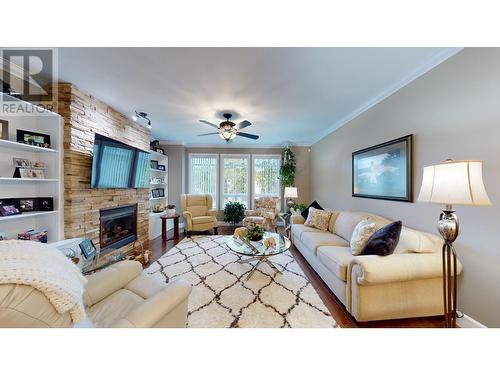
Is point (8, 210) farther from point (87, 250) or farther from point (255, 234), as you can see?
point (255, 234)

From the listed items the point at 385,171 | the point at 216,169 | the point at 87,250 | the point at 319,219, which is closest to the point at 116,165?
the point at 87,250

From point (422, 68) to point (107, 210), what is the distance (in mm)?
4648

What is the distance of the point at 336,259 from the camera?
1.97 metres

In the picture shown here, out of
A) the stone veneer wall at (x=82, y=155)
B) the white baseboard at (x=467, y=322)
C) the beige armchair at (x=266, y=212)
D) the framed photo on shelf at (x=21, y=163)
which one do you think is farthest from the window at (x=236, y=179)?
the white baseboard at (x=467, y=322)

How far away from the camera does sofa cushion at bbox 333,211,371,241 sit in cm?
265

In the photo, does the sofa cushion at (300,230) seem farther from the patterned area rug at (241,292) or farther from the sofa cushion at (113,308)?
the sofa cushion at (113,308)

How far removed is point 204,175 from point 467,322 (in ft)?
18.4

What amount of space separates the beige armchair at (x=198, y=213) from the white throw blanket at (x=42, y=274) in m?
3.59

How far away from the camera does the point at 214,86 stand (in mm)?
2320

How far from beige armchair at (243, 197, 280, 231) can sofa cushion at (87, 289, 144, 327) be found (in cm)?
346

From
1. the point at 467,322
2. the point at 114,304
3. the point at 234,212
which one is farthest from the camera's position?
the point at 234,212

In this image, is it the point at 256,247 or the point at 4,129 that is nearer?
the point at 4,129
